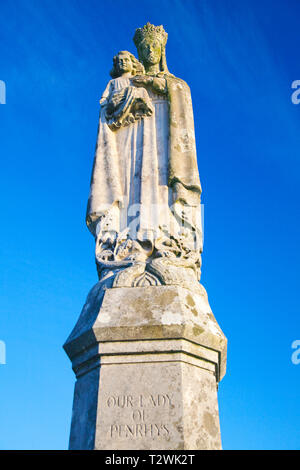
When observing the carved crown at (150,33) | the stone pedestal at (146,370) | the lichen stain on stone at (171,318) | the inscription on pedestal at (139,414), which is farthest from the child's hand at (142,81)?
the inscription on pedestal at (139,414)

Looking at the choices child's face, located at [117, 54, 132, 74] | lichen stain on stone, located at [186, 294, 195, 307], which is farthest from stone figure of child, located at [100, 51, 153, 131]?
lichen stain on stone, located at [186, 294, 195, 307]

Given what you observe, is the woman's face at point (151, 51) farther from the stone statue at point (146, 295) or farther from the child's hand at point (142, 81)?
the child's hand at point (142, 81)

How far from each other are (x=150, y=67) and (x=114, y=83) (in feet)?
2.70

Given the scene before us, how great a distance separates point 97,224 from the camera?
6.85m

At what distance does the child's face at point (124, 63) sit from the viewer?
8219 millimetres

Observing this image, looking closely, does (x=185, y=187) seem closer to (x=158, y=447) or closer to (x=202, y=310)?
(x=202, y=310)

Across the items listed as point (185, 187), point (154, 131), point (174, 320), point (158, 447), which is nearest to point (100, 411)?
point (158, 447)

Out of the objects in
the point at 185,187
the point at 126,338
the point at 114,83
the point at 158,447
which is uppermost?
the point at 114,83

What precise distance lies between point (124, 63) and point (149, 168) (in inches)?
84.2

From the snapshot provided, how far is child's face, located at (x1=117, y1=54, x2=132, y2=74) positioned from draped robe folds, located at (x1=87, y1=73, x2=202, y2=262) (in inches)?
10.4

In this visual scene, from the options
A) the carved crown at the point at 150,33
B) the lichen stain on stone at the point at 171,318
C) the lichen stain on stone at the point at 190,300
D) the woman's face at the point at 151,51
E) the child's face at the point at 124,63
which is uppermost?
the carved crown at the point at 150,33

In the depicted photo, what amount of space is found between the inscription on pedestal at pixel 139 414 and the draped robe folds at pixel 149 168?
6.75 feet

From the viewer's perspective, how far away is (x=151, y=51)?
8.55 m

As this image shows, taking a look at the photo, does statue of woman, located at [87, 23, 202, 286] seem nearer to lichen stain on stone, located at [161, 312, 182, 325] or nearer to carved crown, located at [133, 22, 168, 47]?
carved crown, located at [133, 22, 168, 47]
